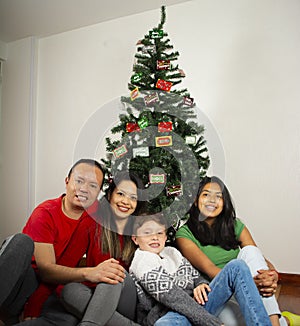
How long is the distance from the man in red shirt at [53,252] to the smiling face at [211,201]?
53 cm

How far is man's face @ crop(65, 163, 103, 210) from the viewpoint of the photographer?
190 centimetres

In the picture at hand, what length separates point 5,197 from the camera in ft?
14.9

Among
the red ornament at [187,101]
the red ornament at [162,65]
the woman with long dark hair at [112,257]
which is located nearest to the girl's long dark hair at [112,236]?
the woman with long dark hair at [112,257]

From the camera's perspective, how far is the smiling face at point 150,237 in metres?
1.80

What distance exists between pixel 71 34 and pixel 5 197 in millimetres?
1918

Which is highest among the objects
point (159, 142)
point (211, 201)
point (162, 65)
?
point (162, 65)

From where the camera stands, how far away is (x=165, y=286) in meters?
1.58

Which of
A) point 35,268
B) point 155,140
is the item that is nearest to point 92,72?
point 155,140

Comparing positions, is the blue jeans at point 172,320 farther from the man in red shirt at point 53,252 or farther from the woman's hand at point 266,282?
the woman's hand at point 266,282

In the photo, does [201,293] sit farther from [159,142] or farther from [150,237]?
[159,142]

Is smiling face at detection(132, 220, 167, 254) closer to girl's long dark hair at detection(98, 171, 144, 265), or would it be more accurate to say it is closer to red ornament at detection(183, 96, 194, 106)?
girl's long dark hair at detection(98, 171, 144, 265)

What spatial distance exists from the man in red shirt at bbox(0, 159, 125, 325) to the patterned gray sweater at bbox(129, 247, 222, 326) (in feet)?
→ 0.47

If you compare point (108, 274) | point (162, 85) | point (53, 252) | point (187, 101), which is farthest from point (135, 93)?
point (108, 274)

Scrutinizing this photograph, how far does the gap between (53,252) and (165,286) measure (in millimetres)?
516
